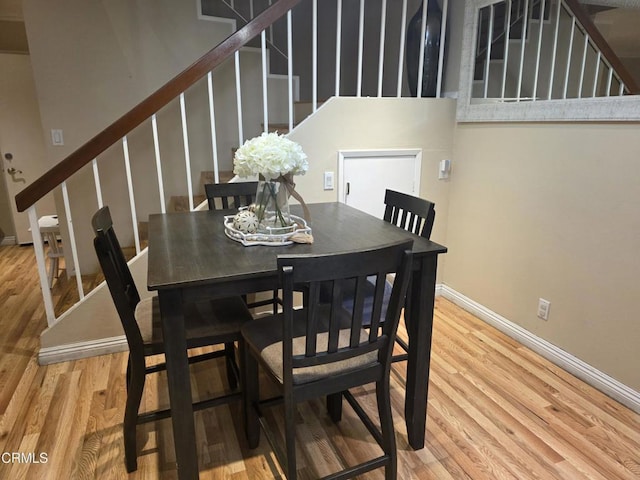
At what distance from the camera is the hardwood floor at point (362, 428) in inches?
66.0

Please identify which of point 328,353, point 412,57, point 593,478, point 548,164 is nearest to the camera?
point 328,353

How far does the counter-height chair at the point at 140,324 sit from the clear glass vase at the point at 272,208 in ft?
1.26

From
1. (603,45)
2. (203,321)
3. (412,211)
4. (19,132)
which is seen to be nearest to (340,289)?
(203,321)

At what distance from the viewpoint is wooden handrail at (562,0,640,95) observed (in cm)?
202

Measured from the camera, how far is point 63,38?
2.99 meters

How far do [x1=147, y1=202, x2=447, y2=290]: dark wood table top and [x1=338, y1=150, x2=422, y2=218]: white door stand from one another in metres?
0.67

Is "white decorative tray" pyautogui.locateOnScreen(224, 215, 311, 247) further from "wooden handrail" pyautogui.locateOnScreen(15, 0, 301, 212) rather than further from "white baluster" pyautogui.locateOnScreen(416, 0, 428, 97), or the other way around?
"white baluster" pyautogui.locateOnScreen(416, 0, 428, 97)

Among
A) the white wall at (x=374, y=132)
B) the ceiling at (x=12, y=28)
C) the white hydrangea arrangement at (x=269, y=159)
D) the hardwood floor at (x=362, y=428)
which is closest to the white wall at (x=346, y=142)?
the white wall at (x=374, y=132)

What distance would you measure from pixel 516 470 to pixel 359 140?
6.61 feet

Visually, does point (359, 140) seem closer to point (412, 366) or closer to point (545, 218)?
point (545, 218)

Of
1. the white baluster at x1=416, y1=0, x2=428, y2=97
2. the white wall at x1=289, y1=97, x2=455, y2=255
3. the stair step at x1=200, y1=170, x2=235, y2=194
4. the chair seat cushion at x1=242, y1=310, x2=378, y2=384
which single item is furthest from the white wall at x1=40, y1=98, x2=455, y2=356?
the chair seat cushion at x1=242, y1=310, x2=378, y2=384

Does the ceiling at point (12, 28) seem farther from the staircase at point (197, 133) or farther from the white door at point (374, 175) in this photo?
the white door at point (374, 175)

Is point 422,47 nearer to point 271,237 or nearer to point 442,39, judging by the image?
point 442,39

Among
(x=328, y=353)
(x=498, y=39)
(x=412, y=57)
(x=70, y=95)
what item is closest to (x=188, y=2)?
(x=70, y=95)
